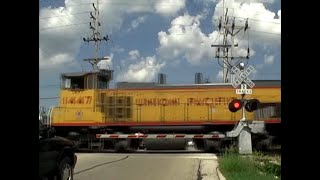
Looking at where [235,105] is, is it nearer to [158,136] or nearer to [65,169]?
[65,169]

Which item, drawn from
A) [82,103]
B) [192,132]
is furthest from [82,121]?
[192,132]

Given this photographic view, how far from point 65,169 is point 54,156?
3.36ft

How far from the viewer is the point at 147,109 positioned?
31.1 meters

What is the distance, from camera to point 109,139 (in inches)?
1212

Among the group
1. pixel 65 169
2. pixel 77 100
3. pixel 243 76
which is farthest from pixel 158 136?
pixel 65 169

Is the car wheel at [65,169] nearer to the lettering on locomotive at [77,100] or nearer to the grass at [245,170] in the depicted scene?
the grass at [245,170]

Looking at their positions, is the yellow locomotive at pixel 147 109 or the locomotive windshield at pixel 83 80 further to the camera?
the locomotive windshield at pixel 83 80

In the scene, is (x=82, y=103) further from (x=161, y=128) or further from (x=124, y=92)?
(x=161, y=128)

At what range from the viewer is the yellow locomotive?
3059cm

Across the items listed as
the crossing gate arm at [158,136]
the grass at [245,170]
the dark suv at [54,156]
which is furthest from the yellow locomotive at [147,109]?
the dark suv at [54,156]

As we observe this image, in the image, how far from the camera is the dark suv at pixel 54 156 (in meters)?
9.27
